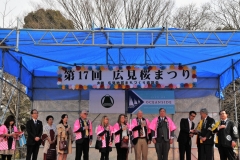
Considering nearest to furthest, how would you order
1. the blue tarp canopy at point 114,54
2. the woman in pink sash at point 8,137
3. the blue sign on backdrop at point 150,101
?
the blue tarp canopy at point 114,54 < the woman in pink sash at point 8,137 < the blue sign on backdrop at point 150,101

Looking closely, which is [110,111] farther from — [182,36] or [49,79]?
[182,36]

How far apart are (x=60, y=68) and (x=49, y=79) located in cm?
150

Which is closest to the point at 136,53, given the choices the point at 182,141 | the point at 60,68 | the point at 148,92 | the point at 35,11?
the point at 148,92

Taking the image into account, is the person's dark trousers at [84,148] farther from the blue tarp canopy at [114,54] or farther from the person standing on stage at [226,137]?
the person standing on stage at [226,137]

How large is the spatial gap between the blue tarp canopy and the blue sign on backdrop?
57 cm

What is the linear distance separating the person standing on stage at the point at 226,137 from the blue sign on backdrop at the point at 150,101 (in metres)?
A: 2.95

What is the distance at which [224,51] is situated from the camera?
9.09 metres

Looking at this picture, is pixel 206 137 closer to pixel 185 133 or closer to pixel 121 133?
pixel 185 133

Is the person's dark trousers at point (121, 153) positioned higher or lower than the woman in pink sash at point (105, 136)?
lower

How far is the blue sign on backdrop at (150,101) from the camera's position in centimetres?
1058

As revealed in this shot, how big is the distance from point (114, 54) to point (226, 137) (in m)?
4.04

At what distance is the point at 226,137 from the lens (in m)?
7.56

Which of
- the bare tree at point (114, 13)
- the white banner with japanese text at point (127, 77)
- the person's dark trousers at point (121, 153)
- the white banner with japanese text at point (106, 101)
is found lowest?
the person's dark trousers at point (121, 153)

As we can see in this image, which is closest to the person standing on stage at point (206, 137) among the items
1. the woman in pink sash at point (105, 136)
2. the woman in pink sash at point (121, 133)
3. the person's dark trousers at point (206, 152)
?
the person's dark trousers at point (206, 152)
